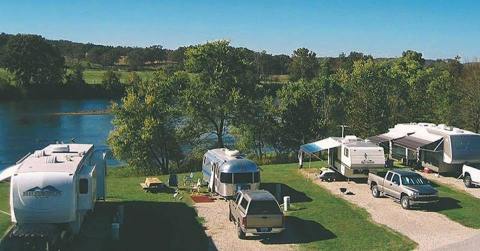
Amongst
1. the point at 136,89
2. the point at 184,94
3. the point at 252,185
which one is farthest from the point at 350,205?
the point at 136,89

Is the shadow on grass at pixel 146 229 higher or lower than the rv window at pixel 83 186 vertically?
lower

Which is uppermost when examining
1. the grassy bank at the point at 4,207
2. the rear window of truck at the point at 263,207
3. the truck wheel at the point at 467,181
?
the rear window of truck at the point at 263,207

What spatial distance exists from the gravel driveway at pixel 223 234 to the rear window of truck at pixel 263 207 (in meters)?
1.02

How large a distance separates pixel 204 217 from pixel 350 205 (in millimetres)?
6390

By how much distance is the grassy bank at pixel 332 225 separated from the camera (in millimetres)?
19234

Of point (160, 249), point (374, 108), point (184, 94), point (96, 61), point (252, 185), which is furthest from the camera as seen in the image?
point (96, 61)

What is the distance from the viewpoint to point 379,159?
28375 millimetres

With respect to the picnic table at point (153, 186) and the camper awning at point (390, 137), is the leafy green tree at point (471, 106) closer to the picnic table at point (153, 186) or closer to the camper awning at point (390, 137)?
the camper awning at point (390, 137)

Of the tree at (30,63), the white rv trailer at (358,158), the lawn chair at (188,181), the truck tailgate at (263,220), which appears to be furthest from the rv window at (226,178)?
the tree at (30,63)

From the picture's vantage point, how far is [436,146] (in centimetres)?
3075

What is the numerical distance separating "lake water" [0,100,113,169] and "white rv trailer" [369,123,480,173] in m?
22.0

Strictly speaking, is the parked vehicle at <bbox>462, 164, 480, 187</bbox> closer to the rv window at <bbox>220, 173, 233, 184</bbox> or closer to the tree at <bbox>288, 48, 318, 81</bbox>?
the rv window at <bbox>220, 173, 233, 184</bbox>

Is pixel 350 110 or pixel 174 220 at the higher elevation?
pixel 350 110

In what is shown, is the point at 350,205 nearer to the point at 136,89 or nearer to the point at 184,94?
the point at 184,94
